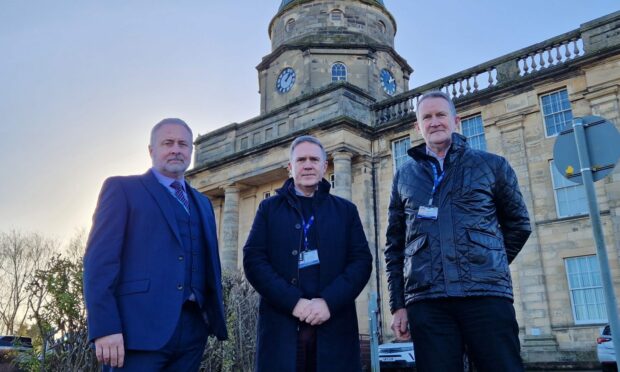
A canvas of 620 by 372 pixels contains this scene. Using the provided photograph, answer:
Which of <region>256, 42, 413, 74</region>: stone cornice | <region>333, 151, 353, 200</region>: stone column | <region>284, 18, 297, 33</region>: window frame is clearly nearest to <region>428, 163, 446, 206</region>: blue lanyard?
<region>333, 151, 353, 200</region>: stone column

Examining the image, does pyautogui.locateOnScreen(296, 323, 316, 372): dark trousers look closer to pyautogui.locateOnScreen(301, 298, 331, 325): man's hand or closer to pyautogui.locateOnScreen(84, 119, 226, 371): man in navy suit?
pyautogui.locateOnScreen(301, 298, 331, 325): man's hand

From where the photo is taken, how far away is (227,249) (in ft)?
84.6

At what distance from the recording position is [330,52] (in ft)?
95.2

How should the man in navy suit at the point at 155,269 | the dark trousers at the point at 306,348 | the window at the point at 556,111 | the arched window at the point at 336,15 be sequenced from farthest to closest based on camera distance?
the arched window at the point at 336,15 → the window at the point at 556,111 → the dark trousers at the point at 306,348 → the man in navy suit at the point at 155,269

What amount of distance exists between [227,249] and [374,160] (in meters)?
9.08

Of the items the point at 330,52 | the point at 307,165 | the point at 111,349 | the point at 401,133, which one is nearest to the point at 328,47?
the point at 330,52

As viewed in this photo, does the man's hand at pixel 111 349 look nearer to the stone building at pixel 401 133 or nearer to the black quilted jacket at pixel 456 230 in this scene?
the black quilted jacket at pixel 456 230

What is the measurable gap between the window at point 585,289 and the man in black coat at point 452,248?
15146 mm

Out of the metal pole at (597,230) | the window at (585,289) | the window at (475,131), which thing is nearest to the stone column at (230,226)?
the window at (475,131)

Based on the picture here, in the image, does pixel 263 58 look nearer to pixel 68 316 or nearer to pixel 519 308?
pixel 519 308

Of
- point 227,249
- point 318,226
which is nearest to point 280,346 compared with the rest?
point 318,226

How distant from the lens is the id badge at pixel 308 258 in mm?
3879

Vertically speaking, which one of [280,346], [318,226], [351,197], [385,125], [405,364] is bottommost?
[405,364]

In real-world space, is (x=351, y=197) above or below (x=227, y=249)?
above
